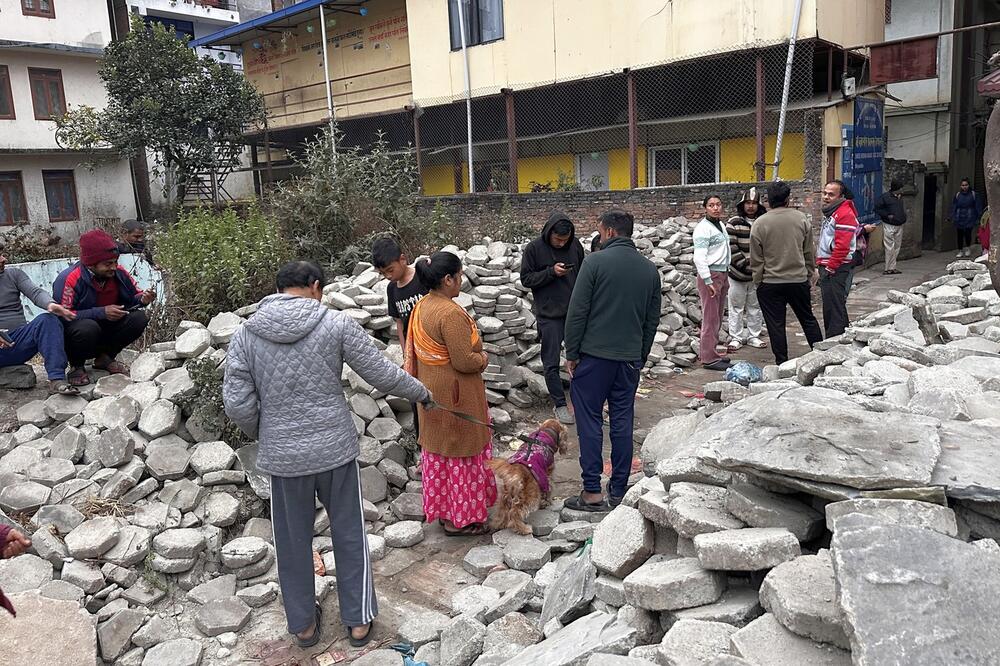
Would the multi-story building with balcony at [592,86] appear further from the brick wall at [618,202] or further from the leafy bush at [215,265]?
the leafy bush at [215,265]

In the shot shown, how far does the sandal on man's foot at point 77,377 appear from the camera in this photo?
538 centimetres

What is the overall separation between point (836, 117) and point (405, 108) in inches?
370

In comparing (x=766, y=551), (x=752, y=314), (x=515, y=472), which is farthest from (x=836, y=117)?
(x=766, y=551)

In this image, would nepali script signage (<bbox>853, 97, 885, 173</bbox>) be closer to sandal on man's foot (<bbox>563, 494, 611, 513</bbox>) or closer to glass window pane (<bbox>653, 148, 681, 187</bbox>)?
glass window pane (<bbox>653, 148, 681, 187</bbox>)

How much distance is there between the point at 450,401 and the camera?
429cm

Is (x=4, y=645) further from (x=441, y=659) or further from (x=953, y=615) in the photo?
(x=953, y=615)

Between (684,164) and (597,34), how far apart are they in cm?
306

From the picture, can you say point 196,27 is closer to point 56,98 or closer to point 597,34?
point 56,98

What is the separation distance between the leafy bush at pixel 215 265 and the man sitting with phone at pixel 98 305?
73 centimetres

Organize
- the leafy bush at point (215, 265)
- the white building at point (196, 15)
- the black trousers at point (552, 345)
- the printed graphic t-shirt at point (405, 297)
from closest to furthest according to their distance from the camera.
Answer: the printed graphic t-shirt at point (405, 297) → the black trousers at point (552, 345) → the leafy bush at point (215, 265) → the white building at point (196, 15)

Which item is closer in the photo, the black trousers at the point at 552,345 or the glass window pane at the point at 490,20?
the black trousers at the point at 552,345

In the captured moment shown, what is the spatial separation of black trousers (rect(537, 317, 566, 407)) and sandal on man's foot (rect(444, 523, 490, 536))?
6.62 feet

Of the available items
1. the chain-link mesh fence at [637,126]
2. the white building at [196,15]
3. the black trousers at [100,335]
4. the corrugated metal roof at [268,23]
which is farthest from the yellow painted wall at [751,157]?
the white building at [196,15]

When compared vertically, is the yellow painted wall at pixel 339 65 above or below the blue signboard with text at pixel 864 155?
above
